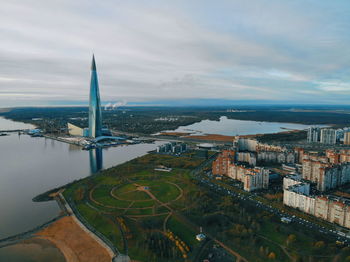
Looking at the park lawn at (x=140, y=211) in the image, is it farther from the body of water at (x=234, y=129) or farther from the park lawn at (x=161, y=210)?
the body of water at (x=234, y=129)

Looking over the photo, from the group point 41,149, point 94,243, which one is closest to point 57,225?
point 94,243

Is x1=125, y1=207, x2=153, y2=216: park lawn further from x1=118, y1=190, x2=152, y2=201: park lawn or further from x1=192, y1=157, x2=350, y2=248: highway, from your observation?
x1=192, y1=157, x2=350, y2=248: highway

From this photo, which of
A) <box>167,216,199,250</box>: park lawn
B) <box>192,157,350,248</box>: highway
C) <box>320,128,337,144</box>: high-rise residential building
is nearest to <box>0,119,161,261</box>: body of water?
<box>167,216,199,250</box>: park lawn

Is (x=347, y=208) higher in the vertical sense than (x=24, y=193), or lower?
higher

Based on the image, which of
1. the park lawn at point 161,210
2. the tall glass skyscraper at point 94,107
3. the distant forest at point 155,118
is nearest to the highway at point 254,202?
the park lawn at point 161,210

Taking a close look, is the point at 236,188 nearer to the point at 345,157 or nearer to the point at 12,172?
the point at 345,157

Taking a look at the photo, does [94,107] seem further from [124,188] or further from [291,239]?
[291,239]
